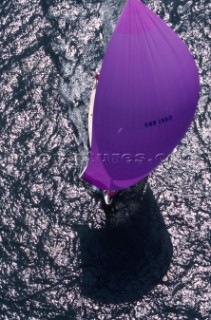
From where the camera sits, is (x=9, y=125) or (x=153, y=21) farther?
(x=9, y=125)

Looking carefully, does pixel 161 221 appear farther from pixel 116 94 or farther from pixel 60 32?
pixel 60 32

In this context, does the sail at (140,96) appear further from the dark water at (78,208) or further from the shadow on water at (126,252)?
the dark water at (78,208)

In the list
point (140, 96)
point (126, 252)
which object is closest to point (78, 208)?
point (126, 252)

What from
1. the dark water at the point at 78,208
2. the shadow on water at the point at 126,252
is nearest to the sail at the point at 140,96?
the shadow on water at the point at 126,252

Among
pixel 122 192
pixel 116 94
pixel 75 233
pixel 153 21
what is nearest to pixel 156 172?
pixel 122 192

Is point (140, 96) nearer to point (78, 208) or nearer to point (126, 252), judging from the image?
point (78, 208)

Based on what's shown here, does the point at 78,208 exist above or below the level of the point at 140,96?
below
